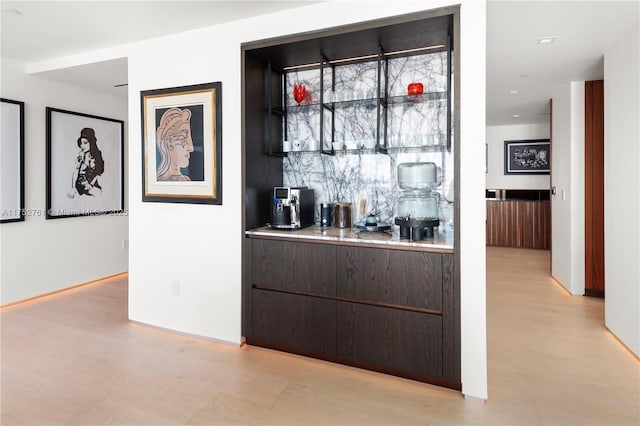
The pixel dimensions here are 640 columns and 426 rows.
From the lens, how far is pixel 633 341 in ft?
9.39

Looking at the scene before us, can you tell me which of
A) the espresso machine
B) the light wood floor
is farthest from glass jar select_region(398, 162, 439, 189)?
the light wood floor

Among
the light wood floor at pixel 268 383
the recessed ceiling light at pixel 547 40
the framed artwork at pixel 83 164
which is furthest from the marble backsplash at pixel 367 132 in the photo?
the framed artwork at pixel 83 164

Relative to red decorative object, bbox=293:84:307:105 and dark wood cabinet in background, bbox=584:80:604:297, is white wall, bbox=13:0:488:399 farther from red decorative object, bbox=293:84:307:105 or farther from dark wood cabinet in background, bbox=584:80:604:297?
dark wood cabinet in background, bbox=584:80:604:297

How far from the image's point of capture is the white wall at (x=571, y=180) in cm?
438

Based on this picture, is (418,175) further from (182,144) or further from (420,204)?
(182,144)

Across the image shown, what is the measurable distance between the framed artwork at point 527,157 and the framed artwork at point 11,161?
25.6ft

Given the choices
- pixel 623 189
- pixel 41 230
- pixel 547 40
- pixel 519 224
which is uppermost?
pixel 547 40

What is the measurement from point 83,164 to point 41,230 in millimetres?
890

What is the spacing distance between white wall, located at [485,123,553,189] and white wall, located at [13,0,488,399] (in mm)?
5990

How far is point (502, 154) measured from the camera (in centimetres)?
779

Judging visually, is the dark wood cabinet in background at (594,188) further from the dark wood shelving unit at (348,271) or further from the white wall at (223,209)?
the white wall at (223,209)

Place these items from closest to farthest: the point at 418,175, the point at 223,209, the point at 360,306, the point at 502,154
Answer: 1. the point at 360,306
2. the point at 418,175
3. the point at 223,209
4. the point at 502,154

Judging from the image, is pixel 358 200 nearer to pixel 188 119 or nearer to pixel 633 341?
pixel 188 119

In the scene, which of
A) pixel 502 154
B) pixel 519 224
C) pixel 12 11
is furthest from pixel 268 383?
pixel 502 154
